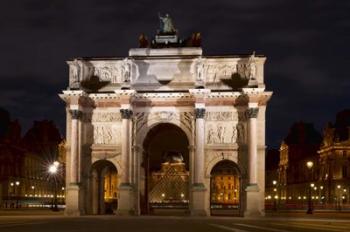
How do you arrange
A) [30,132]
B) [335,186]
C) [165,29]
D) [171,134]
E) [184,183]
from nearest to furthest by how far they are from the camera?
[165,29] → [171,134] → [184,183] → [335,186] → [30,132]

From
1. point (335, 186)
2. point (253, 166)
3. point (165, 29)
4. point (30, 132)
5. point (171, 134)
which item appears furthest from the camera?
point (30, 132)

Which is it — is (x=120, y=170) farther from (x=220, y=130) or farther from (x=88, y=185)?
(x=220, y=130)

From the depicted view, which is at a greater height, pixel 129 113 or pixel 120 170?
pixel 129 113

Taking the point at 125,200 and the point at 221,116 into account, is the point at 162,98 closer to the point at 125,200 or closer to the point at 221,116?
the point at 221,116

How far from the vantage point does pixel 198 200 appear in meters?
47.3

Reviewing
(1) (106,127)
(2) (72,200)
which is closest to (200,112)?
(1) (106,127)

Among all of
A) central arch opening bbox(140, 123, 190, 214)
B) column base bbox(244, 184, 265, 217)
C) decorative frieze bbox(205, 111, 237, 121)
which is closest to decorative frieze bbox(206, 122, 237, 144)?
decorative frieze bbox(205, 111, 237, 121)

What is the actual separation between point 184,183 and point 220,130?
37.3 metres

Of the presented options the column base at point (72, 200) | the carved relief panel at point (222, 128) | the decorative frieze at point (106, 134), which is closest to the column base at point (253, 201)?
the carved relief panel at point (222, 128)

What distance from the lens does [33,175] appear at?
115 metres

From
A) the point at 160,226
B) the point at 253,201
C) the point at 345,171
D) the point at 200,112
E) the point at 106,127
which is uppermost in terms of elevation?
the point at 200,112

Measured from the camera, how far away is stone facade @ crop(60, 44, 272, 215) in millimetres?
47625

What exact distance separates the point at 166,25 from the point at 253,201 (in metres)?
15.4

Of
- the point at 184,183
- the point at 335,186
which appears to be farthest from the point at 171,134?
the point at 335,186
